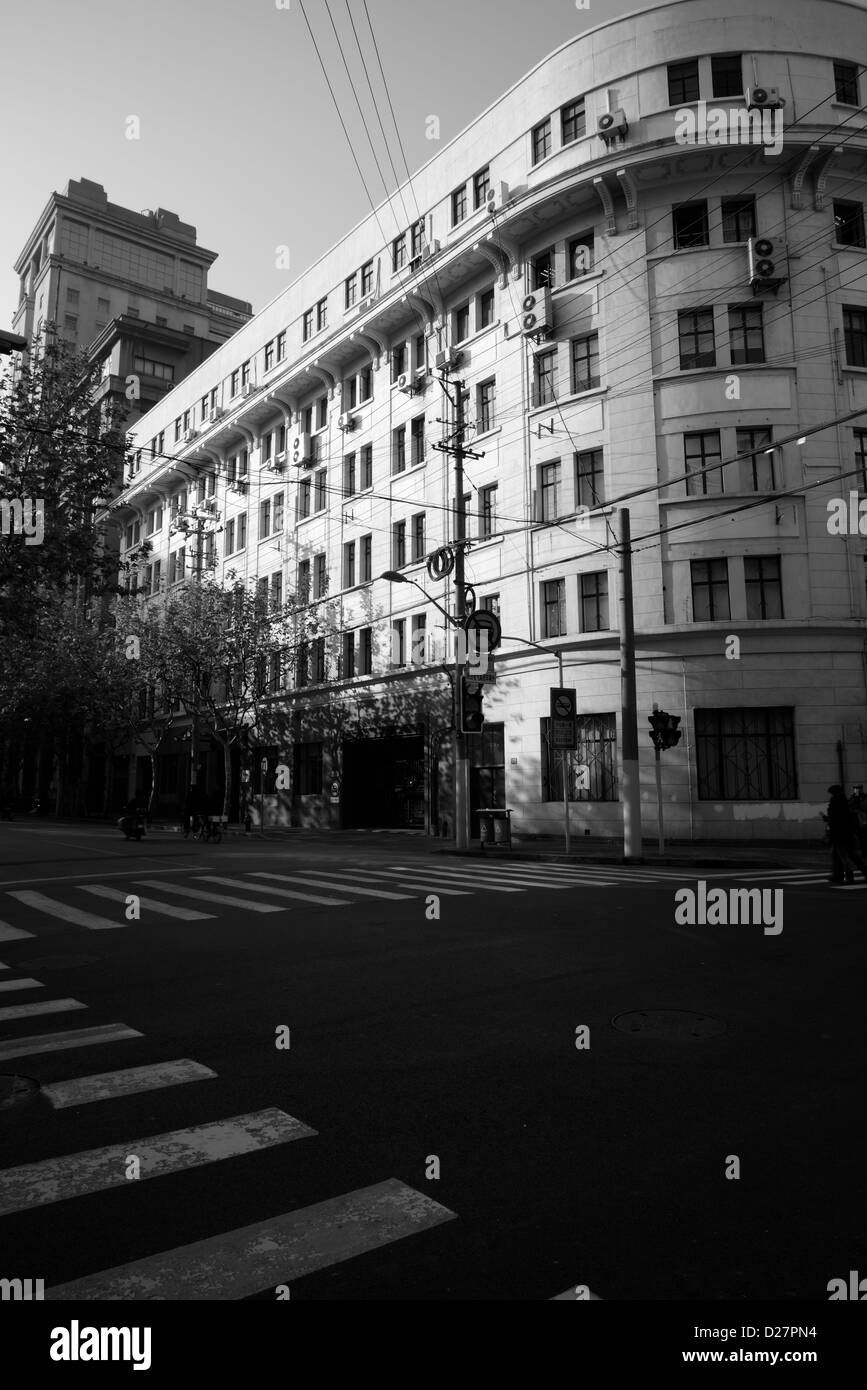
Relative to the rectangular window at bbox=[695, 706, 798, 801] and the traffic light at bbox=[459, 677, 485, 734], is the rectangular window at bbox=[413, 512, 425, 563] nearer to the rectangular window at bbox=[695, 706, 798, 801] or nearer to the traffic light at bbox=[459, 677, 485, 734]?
the traffic light at bbox=[459, 677, 485, 734]

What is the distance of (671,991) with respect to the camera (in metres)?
7.03

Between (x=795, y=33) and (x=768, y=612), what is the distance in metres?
17.7

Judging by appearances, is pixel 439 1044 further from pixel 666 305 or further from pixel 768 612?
pixel 666 305

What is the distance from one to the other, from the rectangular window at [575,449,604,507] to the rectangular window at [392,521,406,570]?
30.0 feet

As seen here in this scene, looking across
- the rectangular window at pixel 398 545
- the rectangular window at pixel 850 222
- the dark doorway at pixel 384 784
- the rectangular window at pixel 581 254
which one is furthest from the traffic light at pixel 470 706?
the rectangular window at pixel 850 222

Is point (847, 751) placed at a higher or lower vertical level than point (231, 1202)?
higher

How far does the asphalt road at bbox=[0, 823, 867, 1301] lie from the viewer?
312 cm

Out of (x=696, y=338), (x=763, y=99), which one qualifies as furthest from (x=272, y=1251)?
(x=763, y=99)

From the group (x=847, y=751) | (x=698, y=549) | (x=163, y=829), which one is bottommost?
(x=163, y=829)

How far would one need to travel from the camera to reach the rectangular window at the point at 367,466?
125 ft

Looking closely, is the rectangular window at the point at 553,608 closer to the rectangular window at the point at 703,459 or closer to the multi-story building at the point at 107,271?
the rectangular window at the point at 703,459

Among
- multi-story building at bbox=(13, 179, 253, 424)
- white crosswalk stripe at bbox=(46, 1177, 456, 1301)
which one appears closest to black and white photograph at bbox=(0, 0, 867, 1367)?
white crosswalk stripe at bbox=(46, 1177, 456, 1301)
